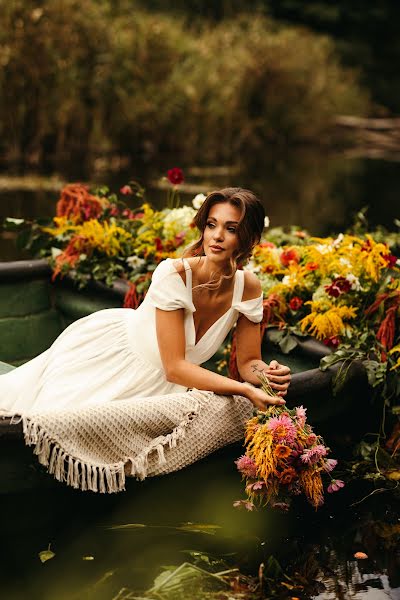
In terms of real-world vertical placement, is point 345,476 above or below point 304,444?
below

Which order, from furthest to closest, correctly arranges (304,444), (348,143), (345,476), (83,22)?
(348,143) < (83,22) < (345,476) < (304,444)

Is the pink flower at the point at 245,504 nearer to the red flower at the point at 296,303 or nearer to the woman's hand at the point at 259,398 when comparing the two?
the woman's hand at the point at 259,398

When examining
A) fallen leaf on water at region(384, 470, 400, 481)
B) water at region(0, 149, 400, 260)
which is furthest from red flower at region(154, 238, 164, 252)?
water at region(0, 149, 400, 260)

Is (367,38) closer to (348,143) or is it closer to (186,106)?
(348,143)

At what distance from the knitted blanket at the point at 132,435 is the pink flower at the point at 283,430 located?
22 cm

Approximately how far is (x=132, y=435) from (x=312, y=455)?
0.54 metres

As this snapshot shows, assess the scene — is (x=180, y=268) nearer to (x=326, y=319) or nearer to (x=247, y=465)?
(x=247, y=465)

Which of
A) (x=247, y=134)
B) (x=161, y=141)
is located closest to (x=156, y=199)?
Answer: (x=161, y=141)

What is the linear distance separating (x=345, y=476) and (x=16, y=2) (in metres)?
8.88

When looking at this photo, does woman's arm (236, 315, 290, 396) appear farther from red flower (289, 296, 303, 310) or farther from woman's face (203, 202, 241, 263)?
red flower (289, 296, 303, 310)

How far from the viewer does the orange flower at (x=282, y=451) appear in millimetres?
2844

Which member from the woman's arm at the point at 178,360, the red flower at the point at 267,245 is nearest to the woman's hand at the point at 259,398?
the woman's arm at the point at 178,360

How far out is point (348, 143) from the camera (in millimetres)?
19828

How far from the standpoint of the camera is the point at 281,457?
2855mm
